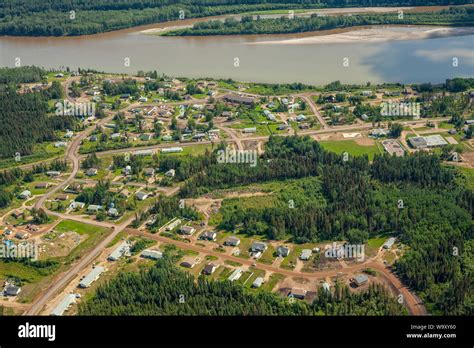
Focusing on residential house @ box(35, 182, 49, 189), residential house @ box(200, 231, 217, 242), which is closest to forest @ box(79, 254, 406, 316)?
residential house @ box(200, 231, 217, 242)

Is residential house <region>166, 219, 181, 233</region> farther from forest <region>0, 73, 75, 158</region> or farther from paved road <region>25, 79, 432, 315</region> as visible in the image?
forest <region>0, 73, 75, 158</region>

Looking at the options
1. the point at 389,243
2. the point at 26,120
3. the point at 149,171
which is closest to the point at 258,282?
the point at 389,243

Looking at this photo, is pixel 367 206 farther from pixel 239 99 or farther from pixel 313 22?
pixel 313 22

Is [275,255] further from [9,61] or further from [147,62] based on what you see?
[9,61]

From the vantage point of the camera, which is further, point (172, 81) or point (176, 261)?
point (172, 81)

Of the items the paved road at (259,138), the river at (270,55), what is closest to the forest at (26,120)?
the paved road at (259,138)

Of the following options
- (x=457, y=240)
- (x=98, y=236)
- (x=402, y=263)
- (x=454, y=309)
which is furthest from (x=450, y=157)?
(x=98, y=236)
